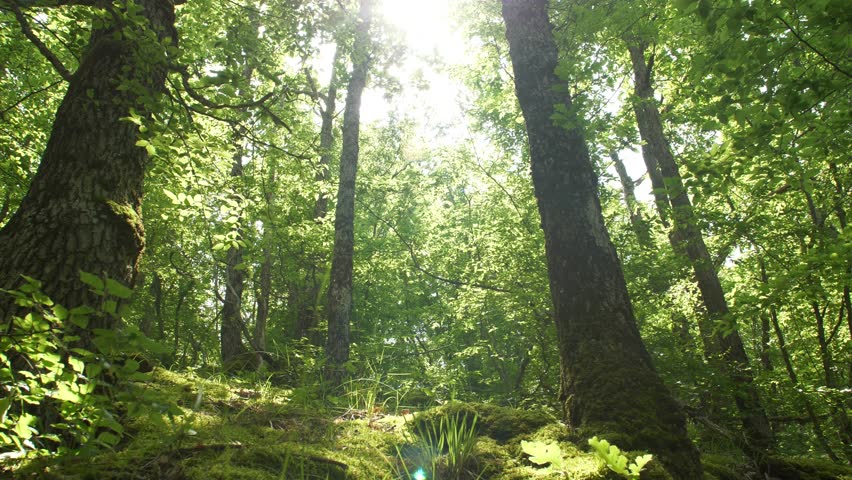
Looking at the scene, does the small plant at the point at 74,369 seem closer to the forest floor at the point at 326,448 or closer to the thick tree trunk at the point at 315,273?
the forest floor at the point at 326,448

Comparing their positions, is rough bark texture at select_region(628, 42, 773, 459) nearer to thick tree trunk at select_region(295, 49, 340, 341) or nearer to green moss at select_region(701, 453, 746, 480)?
green moss at select_region(701, 453, 746, 480)

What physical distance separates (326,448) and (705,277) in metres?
7.34

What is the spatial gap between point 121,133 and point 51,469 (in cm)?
218

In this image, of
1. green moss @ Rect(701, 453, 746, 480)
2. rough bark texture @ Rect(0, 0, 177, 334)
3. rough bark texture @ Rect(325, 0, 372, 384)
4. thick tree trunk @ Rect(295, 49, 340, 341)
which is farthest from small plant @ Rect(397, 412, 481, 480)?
thick tree trunk @ Rect(295, 49, 340, 341)

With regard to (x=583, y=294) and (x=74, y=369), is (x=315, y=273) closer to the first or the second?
(x=583, y=294)

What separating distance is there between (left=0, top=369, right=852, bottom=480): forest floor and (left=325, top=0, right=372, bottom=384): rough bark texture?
9.39 feet

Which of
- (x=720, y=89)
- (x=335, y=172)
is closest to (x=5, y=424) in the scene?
A: (x=720, y=89)

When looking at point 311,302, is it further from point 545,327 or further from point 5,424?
point 5,424

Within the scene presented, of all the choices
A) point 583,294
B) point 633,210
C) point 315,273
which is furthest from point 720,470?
point 633,210

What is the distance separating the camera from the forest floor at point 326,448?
1957 millimetres

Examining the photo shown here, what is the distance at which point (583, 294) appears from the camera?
9.83ft

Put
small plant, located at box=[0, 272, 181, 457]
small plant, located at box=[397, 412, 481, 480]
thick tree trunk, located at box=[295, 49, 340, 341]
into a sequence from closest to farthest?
small plant, located at box=[0, 272, 181, 457] → small plant, located at box=[397, 412, 481, 480] → thick tree trunk, located at box=[295, 49, 340, 341]

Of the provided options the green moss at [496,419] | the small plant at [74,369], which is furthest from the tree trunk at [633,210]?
the small plant at [74,369]

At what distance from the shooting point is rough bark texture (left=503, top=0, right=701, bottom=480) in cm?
251
